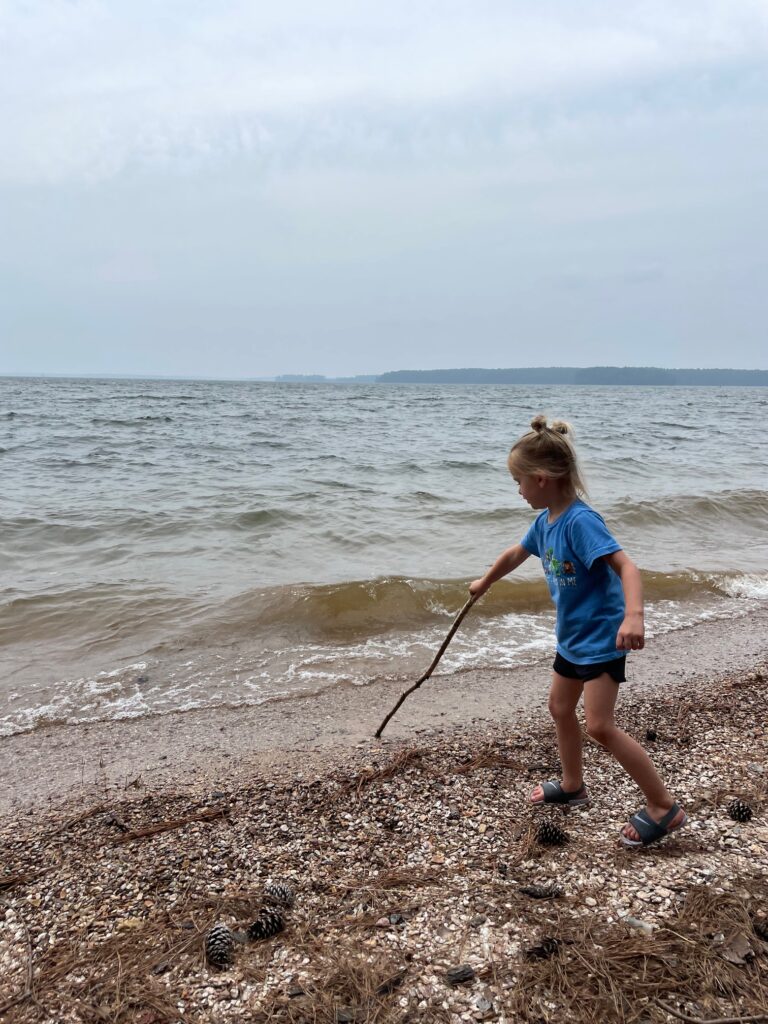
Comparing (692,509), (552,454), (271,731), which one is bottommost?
(271,731)

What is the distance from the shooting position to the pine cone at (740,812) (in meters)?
3.01

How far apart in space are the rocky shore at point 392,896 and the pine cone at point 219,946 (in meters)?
0.02

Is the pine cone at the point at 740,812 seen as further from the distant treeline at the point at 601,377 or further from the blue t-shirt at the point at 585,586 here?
the distant treeline at the point at 601,377

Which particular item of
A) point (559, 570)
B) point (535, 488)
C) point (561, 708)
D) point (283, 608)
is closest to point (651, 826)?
point (561, 708)

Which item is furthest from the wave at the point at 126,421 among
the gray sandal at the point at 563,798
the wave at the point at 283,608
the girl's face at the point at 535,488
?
the gray sandal at the point at 563,798

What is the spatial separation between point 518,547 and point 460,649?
10.2 ft

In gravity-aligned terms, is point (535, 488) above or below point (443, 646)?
above

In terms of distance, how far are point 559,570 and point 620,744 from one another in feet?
2.63

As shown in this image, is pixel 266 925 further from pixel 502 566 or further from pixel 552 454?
pixel 552 454

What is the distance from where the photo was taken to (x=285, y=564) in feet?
28.3

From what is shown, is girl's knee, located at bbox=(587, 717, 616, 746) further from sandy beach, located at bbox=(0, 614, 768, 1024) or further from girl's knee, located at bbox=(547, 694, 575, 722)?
sandy beach, located at bbox=(0, 614, 768, 1024)

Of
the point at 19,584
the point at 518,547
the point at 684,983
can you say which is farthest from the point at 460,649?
the point at 19,584

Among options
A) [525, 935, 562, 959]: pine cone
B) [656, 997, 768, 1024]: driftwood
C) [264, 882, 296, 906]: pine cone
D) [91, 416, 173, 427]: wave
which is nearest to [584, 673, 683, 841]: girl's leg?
[525, 935, 562, 959]: pine cone

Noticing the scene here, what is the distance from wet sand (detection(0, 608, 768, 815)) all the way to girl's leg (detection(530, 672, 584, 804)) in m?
1.17
